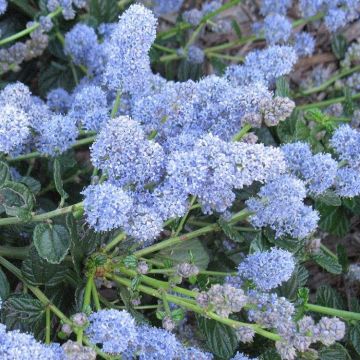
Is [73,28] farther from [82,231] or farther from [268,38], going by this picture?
[82,231]

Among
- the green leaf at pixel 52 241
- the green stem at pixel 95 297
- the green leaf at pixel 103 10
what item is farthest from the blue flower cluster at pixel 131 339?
the green leaf at pixel 103 10

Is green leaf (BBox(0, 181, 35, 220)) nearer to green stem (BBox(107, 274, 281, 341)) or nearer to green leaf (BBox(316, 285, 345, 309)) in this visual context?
green stem (BBox(107, 274, 281, 341))

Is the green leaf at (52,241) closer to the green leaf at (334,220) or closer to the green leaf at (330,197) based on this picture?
the green leaf at (330,197)

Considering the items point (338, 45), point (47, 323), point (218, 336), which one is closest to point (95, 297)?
point (47, 323)

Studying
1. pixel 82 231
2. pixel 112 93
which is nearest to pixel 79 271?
pixel 82 231

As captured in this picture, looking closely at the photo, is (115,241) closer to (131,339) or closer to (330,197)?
(131,339)
